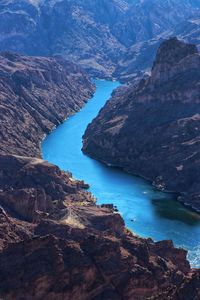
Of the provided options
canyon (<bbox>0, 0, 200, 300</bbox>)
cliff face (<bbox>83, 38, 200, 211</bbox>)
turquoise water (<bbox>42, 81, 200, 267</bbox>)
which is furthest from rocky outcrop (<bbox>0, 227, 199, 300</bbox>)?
cliff face (<bbox>83, 38, 200, 211</bbox>)

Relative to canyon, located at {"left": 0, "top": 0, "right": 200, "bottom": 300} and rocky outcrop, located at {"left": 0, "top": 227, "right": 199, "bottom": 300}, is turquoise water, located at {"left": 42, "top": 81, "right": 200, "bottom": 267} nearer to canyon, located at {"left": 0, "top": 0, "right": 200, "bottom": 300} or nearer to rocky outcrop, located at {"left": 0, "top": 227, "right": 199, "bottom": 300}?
canyon, located at {"left": 0, "top": 0, "right": 200, "bottom": 300}

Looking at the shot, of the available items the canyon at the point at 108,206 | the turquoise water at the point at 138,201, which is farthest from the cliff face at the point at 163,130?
the turquoise water at the point at 138,201

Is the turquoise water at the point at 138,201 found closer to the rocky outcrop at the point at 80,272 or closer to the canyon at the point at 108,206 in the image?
the canyon at the point at 108,206

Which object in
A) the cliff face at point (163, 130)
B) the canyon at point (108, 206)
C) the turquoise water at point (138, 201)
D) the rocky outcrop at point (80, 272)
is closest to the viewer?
the rocky outcrop at point (80, 272)

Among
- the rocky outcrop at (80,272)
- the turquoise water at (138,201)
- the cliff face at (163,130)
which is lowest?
the rocky outcrop at (80,272)

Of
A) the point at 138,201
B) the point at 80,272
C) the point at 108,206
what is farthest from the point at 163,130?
the point at 80,272

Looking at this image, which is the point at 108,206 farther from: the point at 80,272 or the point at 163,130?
the point at 80,272

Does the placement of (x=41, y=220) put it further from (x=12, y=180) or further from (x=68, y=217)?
(x=12, y=180)
